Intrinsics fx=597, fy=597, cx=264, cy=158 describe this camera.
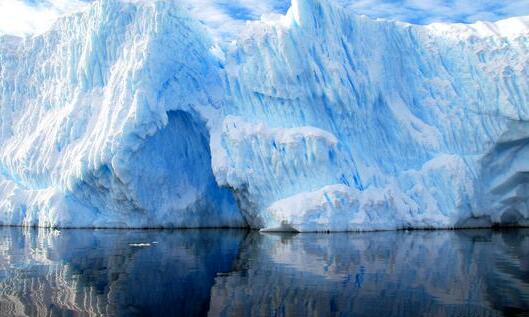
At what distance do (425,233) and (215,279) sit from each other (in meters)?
9.90

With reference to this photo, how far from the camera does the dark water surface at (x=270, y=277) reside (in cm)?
680

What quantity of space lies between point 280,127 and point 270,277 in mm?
10299

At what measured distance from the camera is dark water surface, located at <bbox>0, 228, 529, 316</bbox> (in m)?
6.80

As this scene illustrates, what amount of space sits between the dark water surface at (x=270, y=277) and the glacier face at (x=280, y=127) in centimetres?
362

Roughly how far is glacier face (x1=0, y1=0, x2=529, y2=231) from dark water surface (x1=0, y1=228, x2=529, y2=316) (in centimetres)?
362

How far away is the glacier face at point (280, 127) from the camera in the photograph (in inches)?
717

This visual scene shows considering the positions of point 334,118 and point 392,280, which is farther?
point 334,118

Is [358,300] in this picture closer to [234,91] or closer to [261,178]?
[261,178]

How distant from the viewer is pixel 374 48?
21.0 m

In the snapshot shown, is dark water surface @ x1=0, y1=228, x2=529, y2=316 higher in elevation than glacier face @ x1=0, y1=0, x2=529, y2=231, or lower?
lower

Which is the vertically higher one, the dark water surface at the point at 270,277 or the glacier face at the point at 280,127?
the glacier face at the point at 280,127

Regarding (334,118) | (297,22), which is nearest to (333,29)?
(297,22)

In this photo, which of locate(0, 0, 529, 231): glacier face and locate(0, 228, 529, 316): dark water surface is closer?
locate(0, 228, 529, 316): dark water surface

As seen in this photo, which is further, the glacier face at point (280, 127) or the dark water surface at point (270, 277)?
the glacier face at point (280, 127)
